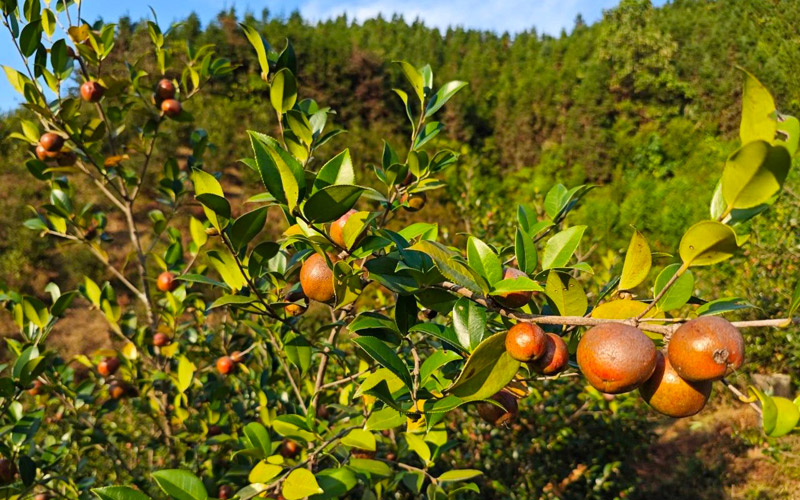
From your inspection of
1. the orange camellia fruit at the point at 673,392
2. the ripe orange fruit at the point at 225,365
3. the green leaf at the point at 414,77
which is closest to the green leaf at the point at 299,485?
the orange camellia fruit at the point at 673,392

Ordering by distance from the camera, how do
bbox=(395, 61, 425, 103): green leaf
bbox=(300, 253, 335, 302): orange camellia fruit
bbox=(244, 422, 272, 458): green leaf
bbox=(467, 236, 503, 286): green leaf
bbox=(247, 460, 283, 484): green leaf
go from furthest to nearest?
bbox=(395, 61, 425, 103): green leaf
bbox=(244, 422, 272, 458): green leaf
bbox=(247, 460, 283, 484): green leaf
bbox=(300, 253, 335, 302): orange camellia fruit
bbox=(467, 236, 503, 286): green leaf

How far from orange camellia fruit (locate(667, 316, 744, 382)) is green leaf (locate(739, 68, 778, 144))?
0.22 m

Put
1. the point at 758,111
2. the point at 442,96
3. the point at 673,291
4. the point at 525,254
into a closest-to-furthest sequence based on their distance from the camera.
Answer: the point at 758,111, the point at 673,291, the point at 525,254, the point at 442,96

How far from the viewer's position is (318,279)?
2.87 feet

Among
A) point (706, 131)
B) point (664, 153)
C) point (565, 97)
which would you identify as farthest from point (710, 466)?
point (565, 97)

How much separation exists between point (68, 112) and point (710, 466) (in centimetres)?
552

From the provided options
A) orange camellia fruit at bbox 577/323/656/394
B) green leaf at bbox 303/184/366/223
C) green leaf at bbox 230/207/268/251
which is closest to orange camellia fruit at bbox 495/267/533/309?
orange camellia fruit at bbox 577/323/656/394

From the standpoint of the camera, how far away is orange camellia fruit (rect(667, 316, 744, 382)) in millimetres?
568

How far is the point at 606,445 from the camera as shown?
3.83 meters

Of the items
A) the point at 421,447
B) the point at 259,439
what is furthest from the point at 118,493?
the point at 421,447

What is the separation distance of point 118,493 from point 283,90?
865mm

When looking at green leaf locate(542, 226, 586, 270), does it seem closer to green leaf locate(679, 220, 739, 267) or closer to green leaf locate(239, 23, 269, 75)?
green leaf locate(679, 220, 739, 267)

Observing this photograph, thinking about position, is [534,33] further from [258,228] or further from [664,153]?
[258,228]

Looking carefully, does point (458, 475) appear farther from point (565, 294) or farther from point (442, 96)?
point (442, 96)
